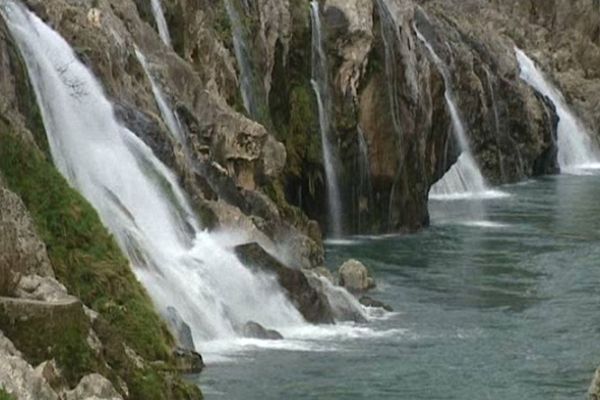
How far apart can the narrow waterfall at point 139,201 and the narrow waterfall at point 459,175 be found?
99.0 ft

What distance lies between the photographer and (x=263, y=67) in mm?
38438

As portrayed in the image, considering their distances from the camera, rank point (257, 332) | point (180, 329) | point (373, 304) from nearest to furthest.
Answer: point (180, 329)
point (257, 332)
point (373, 304)

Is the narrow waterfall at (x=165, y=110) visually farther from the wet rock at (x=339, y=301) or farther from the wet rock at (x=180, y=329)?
the wet rock at (x=180, y=329)

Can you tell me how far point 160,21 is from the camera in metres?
34.4

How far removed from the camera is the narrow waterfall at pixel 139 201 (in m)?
22.6

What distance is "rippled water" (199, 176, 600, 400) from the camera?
2009 centimetres

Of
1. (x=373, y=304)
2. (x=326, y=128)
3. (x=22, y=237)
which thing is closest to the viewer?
(x=22, y=237)

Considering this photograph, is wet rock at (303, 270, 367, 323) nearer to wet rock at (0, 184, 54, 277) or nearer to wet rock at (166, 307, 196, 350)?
wet rock at (166, 307, 196, 350)

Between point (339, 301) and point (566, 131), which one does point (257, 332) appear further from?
point (566, 131)

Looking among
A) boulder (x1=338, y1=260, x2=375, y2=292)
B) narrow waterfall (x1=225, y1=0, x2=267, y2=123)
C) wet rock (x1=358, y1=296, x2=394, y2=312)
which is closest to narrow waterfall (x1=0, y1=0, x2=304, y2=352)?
wet rock (x1=358, y1=296, x2=394, y2=312)

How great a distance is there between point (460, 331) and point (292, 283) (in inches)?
118

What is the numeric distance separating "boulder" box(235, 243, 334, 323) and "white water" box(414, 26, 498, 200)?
29.3m

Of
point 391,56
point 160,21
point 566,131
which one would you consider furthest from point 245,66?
point 566,131

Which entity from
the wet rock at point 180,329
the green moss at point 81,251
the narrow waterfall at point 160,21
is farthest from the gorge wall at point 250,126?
the wet rock at point 180,329
